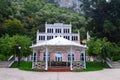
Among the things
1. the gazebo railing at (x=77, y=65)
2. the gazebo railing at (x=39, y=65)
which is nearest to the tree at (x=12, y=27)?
the gazebo railing at (x=39, y=65)

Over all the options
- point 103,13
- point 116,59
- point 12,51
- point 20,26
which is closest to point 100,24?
point 103,13

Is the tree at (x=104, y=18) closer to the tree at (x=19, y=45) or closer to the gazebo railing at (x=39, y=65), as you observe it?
the tree at (x=19, y=45)

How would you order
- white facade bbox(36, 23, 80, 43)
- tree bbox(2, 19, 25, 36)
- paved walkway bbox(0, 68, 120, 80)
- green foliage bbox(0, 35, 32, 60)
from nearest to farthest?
paved walkway bbox(0, 68, 120, 80) < green foliage bbox(0, 35, 32, 60) < white facade bbox(36, 23, 80, 43) < tree bbox(2, 19, 25, 36)

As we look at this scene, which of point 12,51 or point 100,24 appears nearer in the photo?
point 12,51

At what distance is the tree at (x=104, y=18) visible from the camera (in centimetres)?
4088

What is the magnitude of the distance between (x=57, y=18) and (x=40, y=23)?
6.96 meters

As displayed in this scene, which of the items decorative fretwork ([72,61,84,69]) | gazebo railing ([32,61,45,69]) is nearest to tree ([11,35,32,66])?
gazebo railing ([32,61,45,69])

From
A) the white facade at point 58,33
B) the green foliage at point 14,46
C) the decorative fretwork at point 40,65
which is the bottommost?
the decorative fretwork at point 40,65

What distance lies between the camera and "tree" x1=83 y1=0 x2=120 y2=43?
4088cm

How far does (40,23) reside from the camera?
7069 cm

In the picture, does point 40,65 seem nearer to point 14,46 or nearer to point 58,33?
point 14,46

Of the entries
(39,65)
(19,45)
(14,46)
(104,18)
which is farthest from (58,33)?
(39,65)

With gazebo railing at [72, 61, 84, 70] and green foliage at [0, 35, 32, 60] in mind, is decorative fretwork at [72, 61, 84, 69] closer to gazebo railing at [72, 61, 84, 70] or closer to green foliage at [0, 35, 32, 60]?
gazebo railing at [72, 61, 84, 70]

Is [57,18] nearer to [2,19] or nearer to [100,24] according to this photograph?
[2,19]
